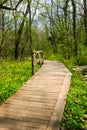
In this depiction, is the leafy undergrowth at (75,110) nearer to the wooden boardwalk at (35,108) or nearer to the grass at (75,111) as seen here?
the grass at (75,111)

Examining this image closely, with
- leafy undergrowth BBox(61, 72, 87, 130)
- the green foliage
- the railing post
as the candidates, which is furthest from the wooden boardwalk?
the green foliage

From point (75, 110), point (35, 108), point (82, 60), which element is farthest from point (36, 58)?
point (35, 108)

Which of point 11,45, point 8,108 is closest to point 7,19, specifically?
point 11,45

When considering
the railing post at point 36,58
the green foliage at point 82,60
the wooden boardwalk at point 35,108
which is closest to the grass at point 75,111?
the wooden boardwalk at point 35,108

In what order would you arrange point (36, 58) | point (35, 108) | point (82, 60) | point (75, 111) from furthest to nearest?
point (82, 60) → point (36, 58) → point (75, 111) → point (35, 108)

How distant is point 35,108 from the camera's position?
6.62m

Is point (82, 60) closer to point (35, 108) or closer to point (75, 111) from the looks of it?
point (75, 111)

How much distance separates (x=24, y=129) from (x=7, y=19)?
102 feet

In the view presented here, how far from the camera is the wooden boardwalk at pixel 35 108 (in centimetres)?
543

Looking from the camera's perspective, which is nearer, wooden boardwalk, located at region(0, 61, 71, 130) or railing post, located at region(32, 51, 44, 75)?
wooden boardwalk, located at region(0, 61, 71, 130)

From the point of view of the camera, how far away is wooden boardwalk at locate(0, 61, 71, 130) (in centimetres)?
543

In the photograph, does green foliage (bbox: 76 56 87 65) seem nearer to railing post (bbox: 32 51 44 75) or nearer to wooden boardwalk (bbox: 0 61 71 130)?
railing post (bbox: 32 51 44 75)

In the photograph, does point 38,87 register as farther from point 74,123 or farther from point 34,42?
point 34,42

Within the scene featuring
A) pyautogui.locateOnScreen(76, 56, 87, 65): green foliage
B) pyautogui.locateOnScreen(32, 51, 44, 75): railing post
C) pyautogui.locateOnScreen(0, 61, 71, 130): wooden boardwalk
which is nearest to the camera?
pyautogui.locateOnScreen(0, 61, 71, 130): wooden boardwalk
